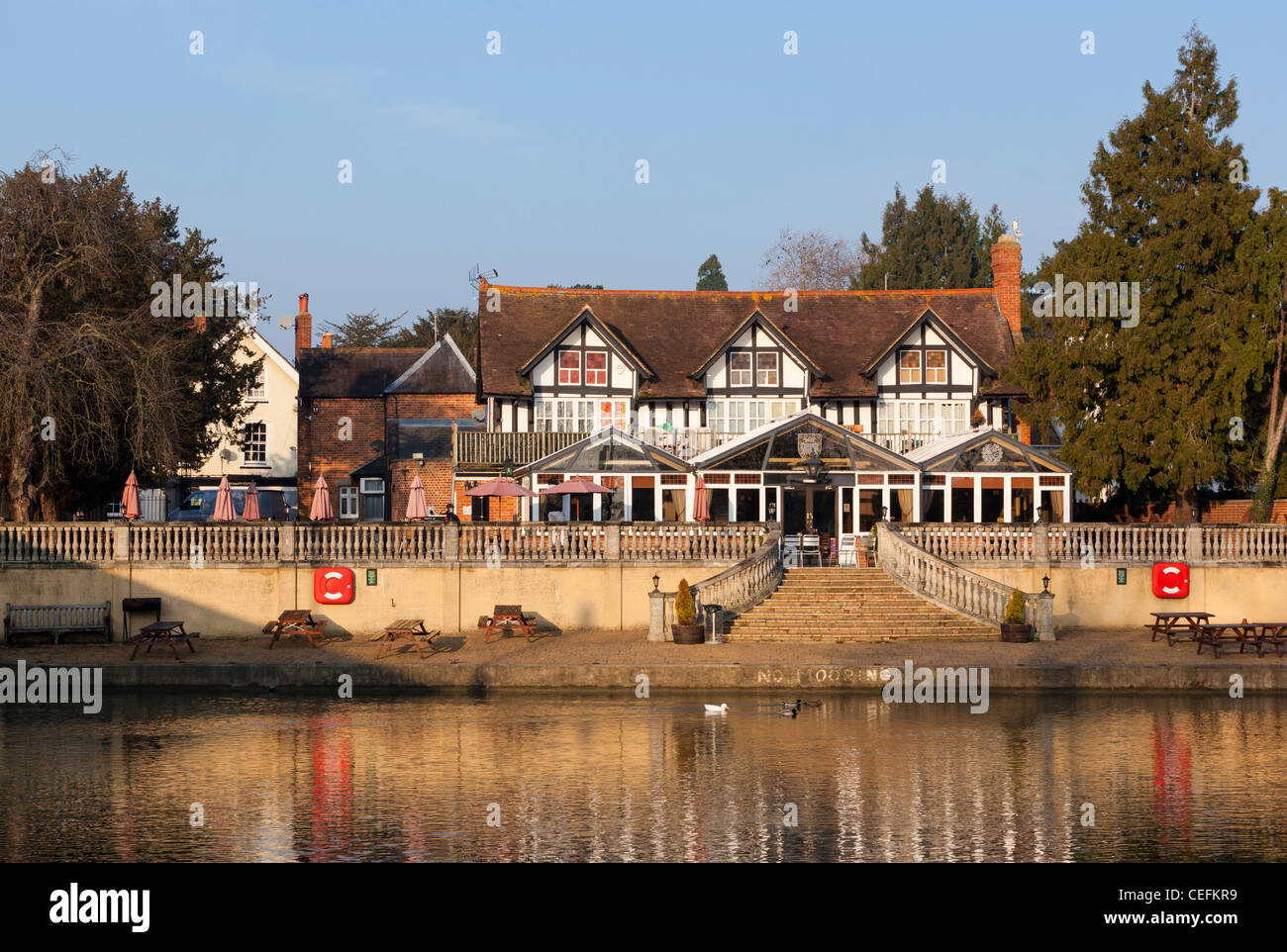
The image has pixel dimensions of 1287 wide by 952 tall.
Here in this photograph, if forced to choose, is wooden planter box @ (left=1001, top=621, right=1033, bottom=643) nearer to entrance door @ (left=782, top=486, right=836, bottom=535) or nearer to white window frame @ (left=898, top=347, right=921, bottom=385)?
entrance door @ (left=782, top=486, right=836, bottom=535)

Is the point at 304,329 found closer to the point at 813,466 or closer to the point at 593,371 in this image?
the point at 593,371

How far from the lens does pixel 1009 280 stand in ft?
156

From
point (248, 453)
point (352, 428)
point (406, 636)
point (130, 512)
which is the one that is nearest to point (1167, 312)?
point (406, 636)

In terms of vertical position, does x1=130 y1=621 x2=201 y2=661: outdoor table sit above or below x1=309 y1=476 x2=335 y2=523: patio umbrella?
below

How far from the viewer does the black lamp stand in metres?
37.6

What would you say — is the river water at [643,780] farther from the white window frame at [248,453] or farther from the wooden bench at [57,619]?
the white window frame at [248,453]

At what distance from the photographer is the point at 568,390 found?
143ft

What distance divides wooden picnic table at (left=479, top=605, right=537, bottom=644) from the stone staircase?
13.8 feet

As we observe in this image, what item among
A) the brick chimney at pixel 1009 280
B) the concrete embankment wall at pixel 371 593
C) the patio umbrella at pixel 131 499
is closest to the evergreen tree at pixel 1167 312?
the brick chimney at pixel 1009 280

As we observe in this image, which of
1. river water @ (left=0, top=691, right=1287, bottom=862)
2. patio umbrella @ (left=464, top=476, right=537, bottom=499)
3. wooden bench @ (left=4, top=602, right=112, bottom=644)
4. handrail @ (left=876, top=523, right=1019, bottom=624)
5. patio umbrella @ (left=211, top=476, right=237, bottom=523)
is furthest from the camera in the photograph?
patio umbrella @ (left=464, top=476, right=537, bottom=499)

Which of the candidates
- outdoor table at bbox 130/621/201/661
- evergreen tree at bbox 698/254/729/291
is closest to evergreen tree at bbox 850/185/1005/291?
evergreen tree at bbox 698/254/729/291

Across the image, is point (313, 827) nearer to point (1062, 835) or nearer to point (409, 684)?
point (1062, 835)
